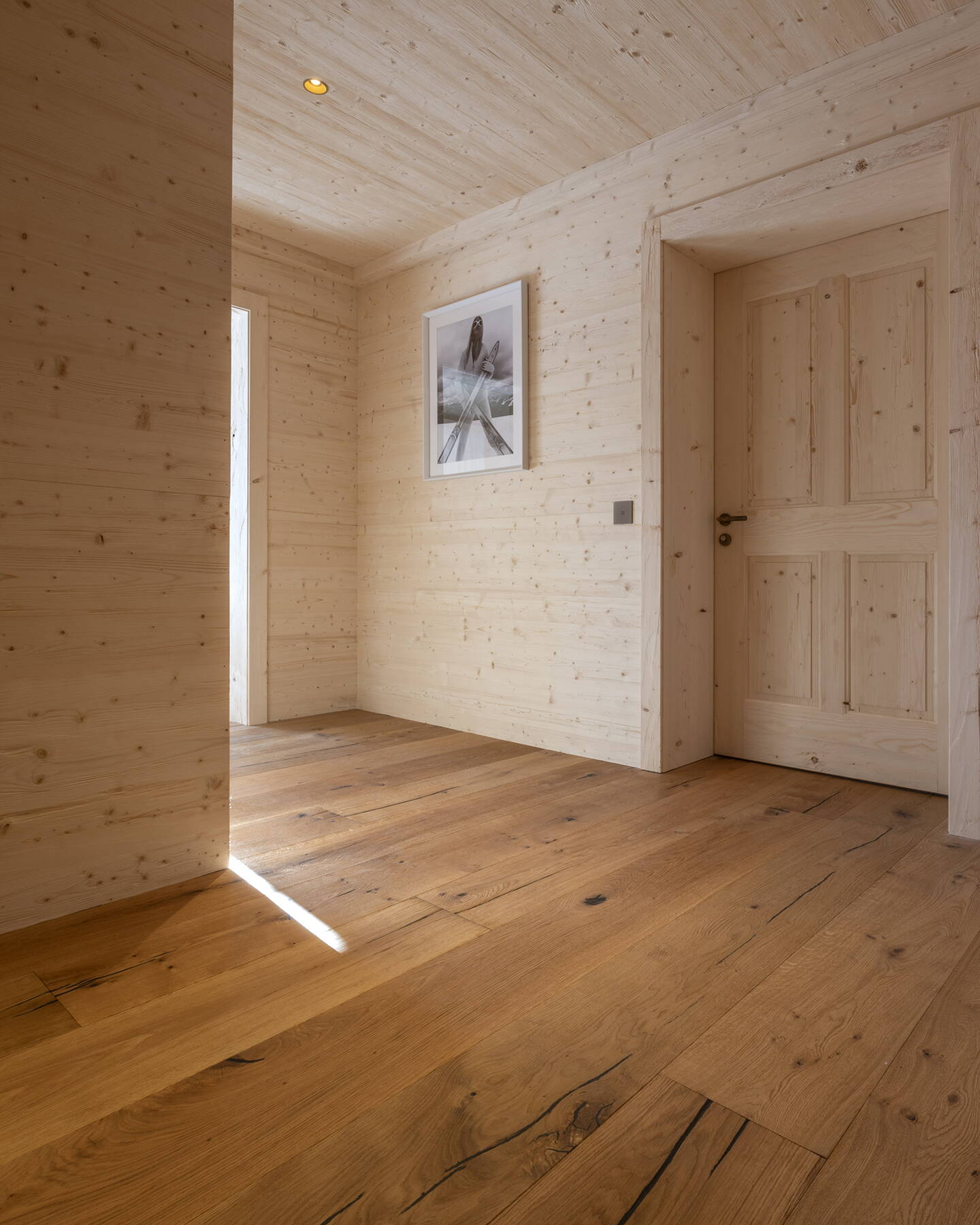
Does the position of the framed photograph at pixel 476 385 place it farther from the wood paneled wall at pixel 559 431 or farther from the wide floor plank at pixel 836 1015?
the wide floor plank at pixel 836 1015

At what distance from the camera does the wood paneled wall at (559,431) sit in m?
2.57

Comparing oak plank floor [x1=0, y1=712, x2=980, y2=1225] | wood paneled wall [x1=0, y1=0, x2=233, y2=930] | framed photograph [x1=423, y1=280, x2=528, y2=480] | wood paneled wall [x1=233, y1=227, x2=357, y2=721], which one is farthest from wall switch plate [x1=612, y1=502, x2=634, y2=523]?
wood paneled wall [x1=233, y1=227, x2=357, y2=721]

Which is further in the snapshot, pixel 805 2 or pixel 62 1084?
pixel 805 2

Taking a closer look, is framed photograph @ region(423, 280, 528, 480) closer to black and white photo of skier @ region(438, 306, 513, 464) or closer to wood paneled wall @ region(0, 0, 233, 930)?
black and white photo of skier @ region(438, 306, 513, 464)

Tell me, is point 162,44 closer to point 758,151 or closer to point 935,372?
point 758,151

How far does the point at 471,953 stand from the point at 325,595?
118 inches

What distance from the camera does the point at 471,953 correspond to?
5.13 ft

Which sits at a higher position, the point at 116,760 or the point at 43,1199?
the point at 116,760

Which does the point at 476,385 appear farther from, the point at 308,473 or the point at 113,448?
the point at 113,448

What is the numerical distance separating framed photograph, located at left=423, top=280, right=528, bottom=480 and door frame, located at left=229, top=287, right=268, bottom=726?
836 mm

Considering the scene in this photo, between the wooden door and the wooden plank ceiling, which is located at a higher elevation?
the wooden plank ceiling

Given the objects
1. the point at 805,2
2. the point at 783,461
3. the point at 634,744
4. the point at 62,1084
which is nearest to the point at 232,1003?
the point at 62,1084

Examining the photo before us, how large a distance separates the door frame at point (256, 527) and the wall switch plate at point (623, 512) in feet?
6.18

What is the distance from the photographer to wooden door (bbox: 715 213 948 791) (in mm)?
2725
